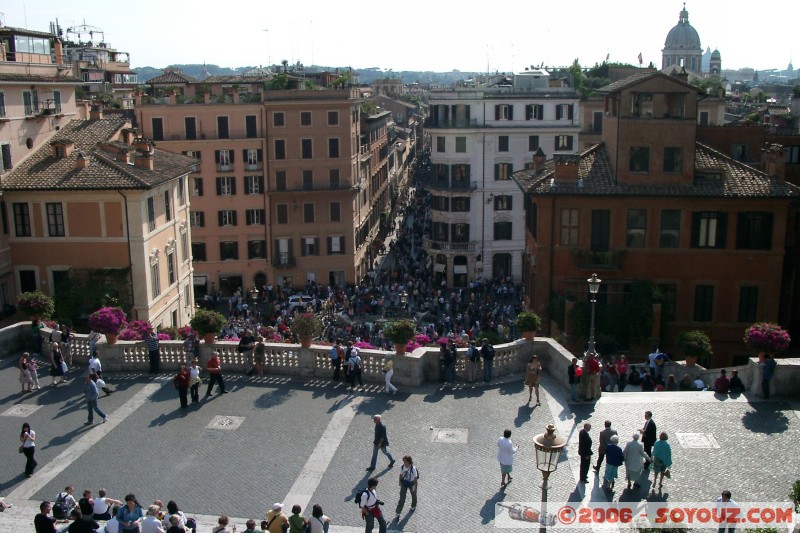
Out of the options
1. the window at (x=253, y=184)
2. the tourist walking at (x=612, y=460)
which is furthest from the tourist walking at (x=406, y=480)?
the window at (x=253, y=184)

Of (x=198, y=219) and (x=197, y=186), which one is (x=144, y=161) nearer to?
(x=197, y=186)

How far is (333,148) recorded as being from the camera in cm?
7150

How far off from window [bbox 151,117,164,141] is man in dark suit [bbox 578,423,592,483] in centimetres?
5510

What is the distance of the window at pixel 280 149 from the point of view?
70.2 metres

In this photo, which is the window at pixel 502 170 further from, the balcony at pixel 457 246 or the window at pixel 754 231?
the window at pixel 754 231

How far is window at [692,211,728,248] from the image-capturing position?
3853cm

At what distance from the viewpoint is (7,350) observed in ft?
104

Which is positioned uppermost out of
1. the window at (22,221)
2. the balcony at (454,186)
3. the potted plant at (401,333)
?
the window at (22,221)

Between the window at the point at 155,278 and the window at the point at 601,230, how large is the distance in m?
21.5

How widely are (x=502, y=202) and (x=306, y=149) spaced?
1775 centimetres

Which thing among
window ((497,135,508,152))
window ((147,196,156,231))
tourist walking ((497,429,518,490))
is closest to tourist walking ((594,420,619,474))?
tourist walking ((497,429,518,490))

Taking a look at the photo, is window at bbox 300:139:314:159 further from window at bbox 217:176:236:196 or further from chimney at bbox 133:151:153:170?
chimney at bbox 133:151:153:170

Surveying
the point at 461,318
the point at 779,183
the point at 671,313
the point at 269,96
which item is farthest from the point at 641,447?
the point at 269,96

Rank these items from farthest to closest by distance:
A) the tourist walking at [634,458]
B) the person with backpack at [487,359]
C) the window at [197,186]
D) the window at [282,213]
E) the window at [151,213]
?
the window at [282,213], the window at [197,186], the window at [151,213], the person with backpack at [487,359], the tourist walking at [634,458]
